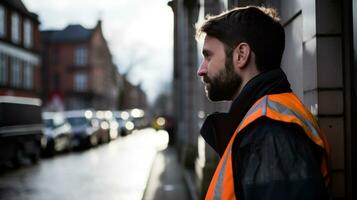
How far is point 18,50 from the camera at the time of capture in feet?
144

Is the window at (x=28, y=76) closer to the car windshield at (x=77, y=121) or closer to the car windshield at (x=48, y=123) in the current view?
the car windshield at (x=77, y=121)

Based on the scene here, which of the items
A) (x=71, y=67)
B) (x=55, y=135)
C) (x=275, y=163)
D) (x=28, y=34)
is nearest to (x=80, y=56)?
(x=71, y=67)

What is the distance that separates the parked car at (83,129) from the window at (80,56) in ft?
139

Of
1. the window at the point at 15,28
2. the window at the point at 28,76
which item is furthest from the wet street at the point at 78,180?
the window at the point at 28,76

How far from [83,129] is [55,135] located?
4.69m

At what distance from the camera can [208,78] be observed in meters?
2.11

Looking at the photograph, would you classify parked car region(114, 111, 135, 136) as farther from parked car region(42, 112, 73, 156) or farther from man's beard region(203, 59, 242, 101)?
man's beard region(203, 59, 242, 101)

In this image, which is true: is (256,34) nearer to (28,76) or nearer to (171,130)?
(171,130)

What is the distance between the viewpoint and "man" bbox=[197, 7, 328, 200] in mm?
1601

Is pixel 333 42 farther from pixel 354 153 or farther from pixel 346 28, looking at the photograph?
pixel 354 153

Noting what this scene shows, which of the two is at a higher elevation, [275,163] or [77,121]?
[275,163]

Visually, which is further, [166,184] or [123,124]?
[123,124]

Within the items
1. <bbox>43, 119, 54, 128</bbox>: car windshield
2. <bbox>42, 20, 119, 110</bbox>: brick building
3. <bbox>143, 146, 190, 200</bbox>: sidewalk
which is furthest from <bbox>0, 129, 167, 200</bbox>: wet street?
<bbox>42, 20, 119, 110</bbox>: brick building

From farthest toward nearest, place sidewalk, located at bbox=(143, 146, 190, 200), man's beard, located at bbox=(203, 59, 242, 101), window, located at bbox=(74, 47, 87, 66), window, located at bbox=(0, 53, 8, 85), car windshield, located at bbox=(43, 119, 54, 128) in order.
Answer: window, located at bbox=(74, 47, 87, 66) < window, located at bbox=(0, 53, 8, 85) < car windshield, located at bbox=(43, 119, 54, 128) < sidewalk, located at bbox=(143, 146, 190, 200) < man's beard, located at bbox=(203, 59, 242, 101)
